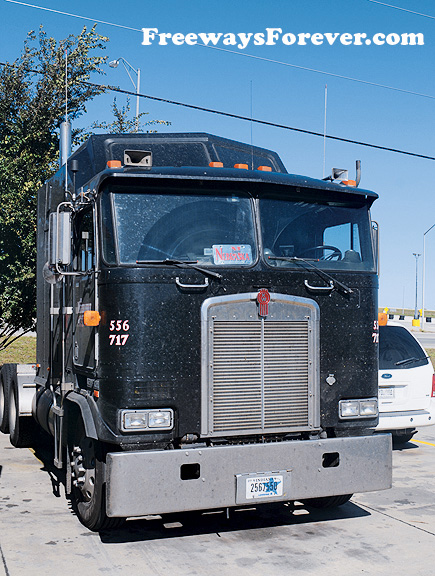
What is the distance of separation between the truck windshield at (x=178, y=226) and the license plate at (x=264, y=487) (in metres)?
1.78

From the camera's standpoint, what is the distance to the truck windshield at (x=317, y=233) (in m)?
6.33

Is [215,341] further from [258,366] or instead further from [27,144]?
[27,144]

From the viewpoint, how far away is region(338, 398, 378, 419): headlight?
643cm

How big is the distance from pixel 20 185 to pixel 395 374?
24.1 ft

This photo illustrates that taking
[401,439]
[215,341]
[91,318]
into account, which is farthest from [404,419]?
[91,318]

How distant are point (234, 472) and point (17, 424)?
15.8 feet

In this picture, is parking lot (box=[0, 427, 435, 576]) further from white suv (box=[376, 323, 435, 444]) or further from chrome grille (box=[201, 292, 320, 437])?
white suv (box=[376, 323, 435, 444])

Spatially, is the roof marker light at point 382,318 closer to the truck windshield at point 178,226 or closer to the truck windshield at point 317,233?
the truck windshield at point 317,233

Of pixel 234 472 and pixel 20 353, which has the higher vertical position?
pixel 234 472

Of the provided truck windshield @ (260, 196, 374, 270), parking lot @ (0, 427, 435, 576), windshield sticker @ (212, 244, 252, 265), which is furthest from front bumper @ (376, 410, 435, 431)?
windshield sticker @ (212, 244, 252, 265)

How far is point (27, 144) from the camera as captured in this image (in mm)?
13594

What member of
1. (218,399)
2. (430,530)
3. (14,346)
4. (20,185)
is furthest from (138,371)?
(14,346)

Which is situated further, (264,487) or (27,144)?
(27,144)

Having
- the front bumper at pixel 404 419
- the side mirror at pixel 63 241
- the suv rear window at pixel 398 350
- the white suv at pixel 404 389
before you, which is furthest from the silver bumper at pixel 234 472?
the suv rear window at pixel 398 350
